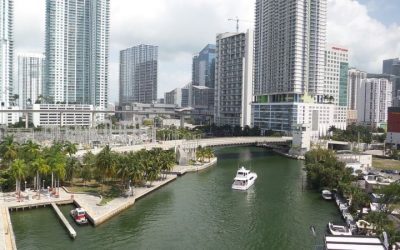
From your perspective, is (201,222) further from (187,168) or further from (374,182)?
(187,168)

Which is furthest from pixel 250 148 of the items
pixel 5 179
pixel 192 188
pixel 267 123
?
pixel 5 179

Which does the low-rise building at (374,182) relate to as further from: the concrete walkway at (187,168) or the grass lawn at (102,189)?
the grass lawn at (102,189)

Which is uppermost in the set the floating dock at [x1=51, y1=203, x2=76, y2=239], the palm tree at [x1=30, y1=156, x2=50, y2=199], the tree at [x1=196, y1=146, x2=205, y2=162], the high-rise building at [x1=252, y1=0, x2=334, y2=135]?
the high-rise building at [x1=252, y1=0, x2=334, y2=135]

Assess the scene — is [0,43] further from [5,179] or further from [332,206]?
[332,206]

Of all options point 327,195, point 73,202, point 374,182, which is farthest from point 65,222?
point 374,182

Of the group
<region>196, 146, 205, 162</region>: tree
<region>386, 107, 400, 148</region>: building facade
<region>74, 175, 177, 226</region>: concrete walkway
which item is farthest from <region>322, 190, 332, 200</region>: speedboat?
<region>386, 107, 400, 148</region>: building facade

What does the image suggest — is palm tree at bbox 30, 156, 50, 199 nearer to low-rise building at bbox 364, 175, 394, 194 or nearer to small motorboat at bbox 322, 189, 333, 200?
small motorboat at bbox 322, 189, 333, 200
